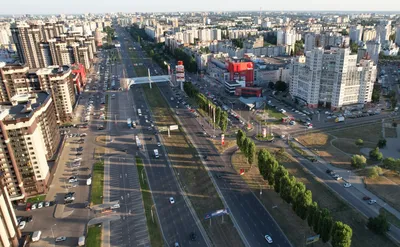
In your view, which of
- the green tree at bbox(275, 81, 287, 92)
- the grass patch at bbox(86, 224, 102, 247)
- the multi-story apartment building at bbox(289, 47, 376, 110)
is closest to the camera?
the grass patch at bbox(86, 224, 102, 247)

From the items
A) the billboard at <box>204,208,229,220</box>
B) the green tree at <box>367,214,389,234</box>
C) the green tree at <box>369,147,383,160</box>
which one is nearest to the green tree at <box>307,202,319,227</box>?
the green tree at <box>367,214,389,234</box>

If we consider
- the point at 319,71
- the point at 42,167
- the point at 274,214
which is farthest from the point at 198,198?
the point at 319,71

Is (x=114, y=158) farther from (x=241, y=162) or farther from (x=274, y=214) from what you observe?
(x=274, y=214)

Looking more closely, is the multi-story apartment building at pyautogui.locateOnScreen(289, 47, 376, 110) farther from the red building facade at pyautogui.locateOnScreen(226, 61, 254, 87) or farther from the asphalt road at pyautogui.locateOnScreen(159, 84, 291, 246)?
the asphalt road at pyautogui.locateOnScreen(159, 84, 291, 246)

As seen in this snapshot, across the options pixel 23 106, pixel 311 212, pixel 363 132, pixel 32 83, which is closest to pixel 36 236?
pixel 23 106

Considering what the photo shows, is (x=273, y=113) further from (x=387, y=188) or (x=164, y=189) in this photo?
(x=164, y=189)

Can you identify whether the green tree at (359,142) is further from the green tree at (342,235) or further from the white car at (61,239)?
the white car at (61,239)

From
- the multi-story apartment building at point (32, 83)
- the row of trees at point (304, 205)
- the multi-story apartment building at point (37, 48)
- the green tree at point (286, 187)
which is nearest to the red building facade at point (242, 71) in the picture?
the multi-story apartment building at point (32, 83)

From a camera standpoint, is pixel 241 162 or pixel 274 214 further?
pixel 241 162
